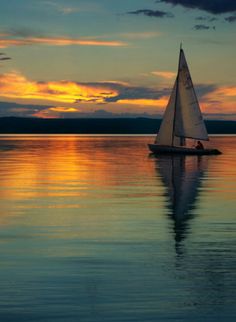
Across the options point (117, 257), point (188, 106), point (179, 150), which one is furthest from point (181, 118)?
point (117, 257)

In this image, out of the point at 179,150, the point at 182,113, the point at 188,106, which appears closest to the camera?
the point at 179,150

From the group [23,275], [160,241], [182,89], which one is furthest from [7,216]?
[182,89]

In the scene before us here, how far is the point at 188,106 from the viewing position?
91625mm

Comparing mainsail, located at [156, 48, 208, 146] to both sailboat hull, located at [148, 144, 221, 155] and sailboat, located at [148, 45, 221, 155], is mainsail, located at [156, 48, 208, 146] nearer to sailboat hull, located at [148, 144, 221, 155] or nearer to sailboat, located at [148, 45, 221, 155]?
sailboat, located at [148, 45, 221, 155]

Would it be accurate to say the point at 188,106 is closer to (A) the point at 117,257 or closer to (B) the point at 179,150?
(B) the point at 179,150

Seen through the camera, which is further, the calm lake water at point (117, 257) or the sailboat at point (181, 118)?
the sailboat at point (181, 118)

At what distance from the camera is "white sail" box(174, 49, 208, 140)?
91062 millimetres

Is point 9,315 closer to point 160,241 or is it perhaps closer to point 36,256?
point 36,256

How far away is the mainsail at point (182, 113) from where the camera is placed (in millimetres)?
89938

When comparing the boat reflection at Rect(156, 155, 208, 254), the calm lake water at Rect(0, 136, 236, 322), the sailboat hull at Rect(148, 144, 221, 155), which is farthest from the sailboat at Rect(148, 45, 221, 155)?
the calm lake water at Rect(0, 136, 236, 322)

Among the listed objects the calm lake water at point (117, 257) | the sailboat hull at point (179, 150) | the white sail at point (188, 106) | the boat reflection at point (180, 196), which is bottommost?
the sailboat hull at point (179, 150)

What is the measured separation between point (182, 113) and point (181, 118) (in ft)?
2.75

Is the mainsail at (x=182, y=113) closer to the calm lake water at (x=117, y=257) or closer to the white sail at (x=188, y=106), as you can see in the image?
the white sail at (x=188, y=106)

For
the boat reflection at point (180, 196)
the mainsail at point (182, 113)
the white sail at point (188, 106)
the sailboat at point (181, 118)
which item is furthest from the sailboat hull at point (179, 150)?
the boat reflection at point (180, 196)
